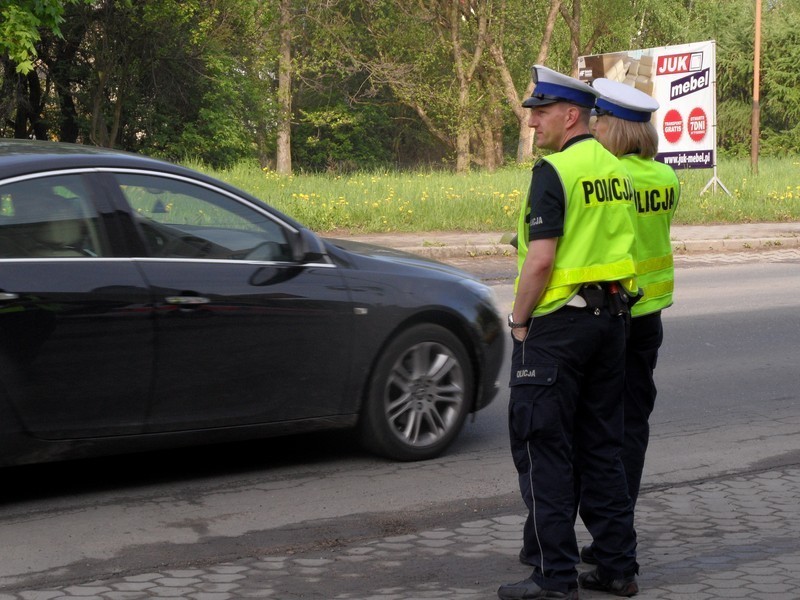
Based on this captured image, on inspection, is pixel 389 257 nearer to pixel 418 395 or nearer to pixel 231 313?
pixel 418 395

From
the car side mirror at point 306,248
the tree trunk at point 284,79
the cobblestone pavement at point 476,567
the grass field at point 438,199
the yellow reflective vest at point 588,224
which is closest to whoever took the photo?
the yellow reflective vest at point 588,224

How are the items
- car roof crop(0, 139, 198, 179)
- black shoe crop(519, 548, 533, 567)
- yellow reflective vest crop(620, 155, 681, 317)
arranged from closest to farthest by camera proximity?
1. black shoe crop(519, 548, 533, 567)
2. yellow reflective vest crop(620, 155, 681, 317)
3. car roof crop(0, 139, 198, 179)

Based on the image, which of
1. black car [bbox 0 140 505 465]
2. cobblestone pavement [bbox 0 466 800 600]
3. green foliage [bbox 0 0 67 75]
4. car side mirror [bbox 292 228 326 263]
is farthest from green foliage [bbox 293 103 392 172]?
cobblestone pavement [bbox 0 466 800 600]

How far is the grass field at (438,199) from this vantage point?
19.6 m

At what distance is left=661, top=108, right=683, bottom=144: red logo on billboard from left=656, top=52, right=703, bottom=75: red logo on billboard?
81 centimetres

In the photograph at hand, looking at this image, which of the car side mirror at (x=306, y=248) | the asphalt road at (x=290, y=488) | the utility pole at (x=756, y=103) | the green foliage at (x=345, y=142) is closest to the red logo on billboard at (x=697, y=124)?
the utility pole at (x=756, y=103)

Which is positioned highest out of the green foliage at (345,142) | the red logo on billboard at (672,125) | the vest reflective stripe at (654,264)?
the green foliage at (345,142)

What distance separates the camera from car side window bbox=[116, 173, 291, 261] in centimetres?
559

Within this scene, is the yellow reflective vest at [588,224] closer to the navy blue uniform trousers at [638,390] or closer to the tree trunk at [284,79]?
the navy blue uniform trousers at [638,390]

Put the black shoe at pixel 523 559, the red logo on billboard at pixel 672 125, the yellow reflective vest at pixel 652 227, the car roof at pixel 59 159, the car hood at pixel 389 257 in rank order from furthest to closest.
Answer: the red logo on billboard at pixel 672 125
the car hood at pixel 389 257
the car roof at pixel 59 159
the yellow reflective vest at pixel 652 227
the black shoe at pixel 523 559

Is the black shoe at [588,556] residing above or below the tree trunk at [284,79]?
below

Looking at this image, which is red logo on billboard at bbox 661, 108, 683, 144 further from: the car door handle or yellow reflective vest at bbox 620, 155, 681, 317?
yellow reflective vest at bbox 620, 155, 681, 317

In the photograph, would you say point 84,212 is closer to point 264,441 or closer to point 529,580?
point 264,441

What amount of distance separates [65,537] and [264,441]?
1.84 metres
